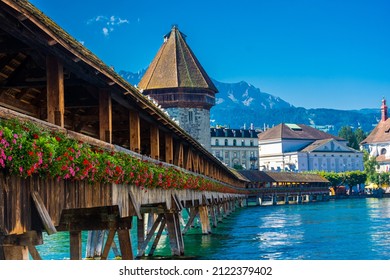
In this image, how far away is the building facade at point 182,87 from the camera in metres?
86.3

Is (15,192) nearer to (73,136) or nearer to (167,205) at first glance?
(73,136)

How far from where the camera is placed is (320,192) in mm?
118500

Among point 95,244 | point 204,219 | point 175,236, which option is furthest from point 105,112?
point 204,219

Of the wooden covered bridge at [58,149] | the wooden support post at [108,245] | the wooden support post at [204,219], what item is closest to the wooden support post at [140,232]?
the wooden covered bridge at [58,149]

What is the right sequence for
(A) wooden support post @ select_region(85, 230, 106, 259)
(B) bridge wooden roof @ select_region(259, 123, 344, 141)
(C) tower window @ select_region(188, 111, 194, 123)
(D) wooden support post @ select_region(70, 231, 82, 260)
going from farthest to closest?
(B) bridge wooden roof @ select_region(259, 123, 344, 141)
(C) tower window @ select_region(188, 111, 194, 123)
(A) wooden support post @ select_region(85, 230, 106, 259)
(D) wooden support post @ select_region(70, 231, 82, 260)

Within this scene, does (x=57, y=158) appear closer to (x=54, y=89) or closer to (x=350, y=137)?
(x=54, y=89)

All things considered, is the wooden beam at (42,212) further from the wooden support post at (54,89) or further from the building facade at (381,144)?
the building facade at (381,144)

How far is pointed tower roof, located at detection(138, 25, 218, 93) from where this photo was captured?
3460 inches

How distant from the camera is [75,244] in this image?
16.2m

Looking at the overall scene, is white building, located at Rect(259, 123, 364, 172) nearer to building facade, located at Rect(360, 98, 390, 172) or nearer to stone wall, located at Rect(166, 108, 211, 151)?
building facade, located at Rect(360, 98, 390, 172)

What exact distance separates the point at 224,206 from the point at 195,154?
1162 inches

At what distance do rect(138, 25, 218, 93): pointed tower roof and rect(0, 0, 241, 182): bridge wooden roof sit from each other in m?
65.7

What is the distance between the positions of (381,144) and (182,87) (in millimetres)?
74142

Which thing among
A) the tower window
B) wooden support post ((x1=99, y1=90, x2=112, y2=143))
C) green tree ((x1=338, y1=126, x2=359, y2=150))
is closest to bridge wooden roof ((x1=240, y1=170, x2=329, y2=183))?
the tower window
